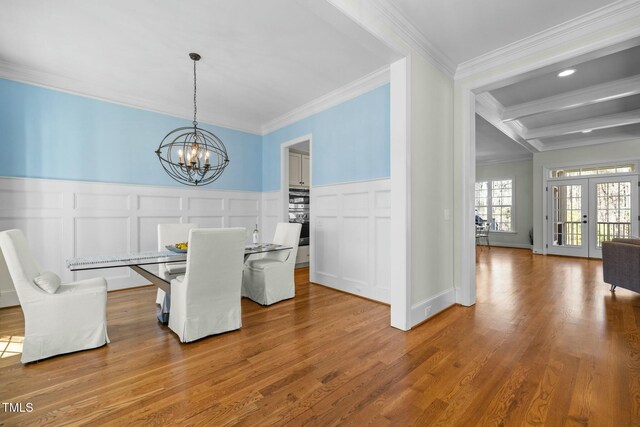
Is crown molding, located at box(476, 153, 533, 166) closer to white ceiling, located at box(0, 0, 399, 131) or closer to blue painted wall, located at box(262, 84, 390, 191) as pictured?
blue painted wall, located at box(262, 84, 390, 191)

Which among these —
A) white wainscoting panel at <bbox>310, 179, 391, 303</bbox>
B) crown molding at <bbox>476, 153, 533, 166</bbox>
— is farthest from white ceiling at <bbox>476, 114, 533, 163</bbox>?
white wainscoting panel at <bbox>310, 179, 391, 303</bbox>

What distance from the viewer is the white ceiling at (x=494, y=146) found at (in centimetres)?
583

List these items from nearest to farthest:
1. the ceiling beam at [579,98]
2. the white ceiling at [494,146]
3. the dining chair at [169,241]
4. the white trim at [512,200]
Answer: the dining chair at [169,241]
the ceiling beam at [579,98]
the white ceiling at [494,146]
the white trim at [512,200]

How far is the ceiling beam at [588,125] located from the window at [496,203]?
3.13 metres

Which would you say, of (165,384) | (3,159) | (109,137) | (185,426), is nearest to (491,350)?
(185,426)

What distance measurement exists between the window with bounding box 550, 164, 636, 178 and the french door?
0.52 ft

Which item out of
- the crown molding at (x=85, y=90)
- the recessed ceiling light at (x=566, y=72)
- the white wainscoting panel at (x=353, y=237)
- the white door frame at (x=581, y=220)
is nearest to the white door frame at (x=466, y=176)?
the white wainscoting panel at (x=353, y=237)

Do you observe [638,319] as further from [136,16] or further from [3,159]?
[3,159]

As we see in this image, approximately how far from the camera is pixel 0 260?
3357mm

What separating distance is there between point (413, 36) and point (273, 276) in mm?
2920

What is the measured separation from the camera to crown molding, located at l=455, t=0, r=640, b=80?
2334 millimetres

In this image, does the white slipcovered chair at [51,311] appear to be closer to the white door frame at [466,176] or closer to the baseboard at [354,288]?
the baseboard at [354,288]

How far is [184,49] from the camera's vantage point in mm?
3008

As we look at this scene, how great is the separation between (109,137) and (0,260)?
6.35 feet
